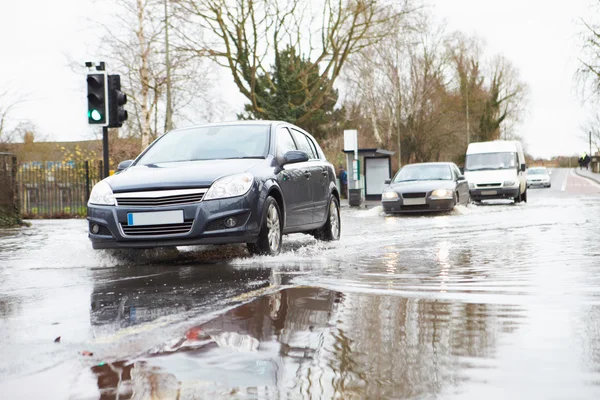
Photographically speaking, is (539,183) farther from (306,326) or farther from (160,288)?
(306,326)

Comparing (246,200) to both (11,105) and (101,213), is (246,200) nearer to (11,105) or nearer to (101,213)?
(101,213)

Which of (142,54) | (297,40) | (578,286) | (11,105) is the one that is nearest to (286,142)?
(578,286)

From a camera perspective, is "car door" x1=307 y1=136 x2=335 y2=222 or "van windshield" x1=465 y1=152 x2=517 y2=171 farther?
"van windshield" x1=465 y1=152 x2=517 y2=171

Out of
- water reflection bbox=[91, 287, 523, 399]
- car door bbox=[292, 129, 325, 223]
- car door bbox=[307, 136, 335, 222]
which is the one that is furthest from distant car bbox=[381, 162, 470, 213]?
water reflection bbox=[91, 287, 523, 399]

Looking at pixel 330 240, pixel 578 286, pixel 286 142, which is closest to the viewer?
pixel 578 286

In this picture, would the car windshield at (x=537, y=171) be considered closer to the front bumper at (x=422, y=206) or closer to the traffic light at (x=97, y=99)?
the front bumper at (x=422, y=206)

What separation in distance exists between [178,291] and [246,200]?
216cm

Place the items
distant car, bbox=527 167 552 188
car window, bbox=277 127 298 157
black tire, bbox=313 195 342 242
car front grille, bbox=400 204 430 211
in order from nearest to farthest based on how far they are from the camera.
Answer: car window, bbox=277 127 298 157
black tire, bbox=313 195 342 242
car front grille, bbox=400 204 430 211
distant car, bbox=527 167 552 188

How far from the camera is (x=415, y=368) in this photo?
3.73 meters

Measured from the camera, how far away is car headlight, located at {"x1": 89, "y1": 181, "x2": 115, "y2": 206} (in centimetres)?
873

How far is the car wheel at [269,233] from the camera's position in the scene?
8881 millimetres

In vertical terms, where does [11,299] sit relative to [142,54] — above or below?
below

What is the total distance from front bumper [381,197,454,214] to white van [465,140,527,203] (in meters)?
8.50

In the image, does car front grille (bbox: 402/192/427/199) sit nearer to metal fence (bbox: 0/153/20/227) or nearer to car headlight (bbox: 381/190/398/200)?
car headlight (bbox: 381/190/398/200)
